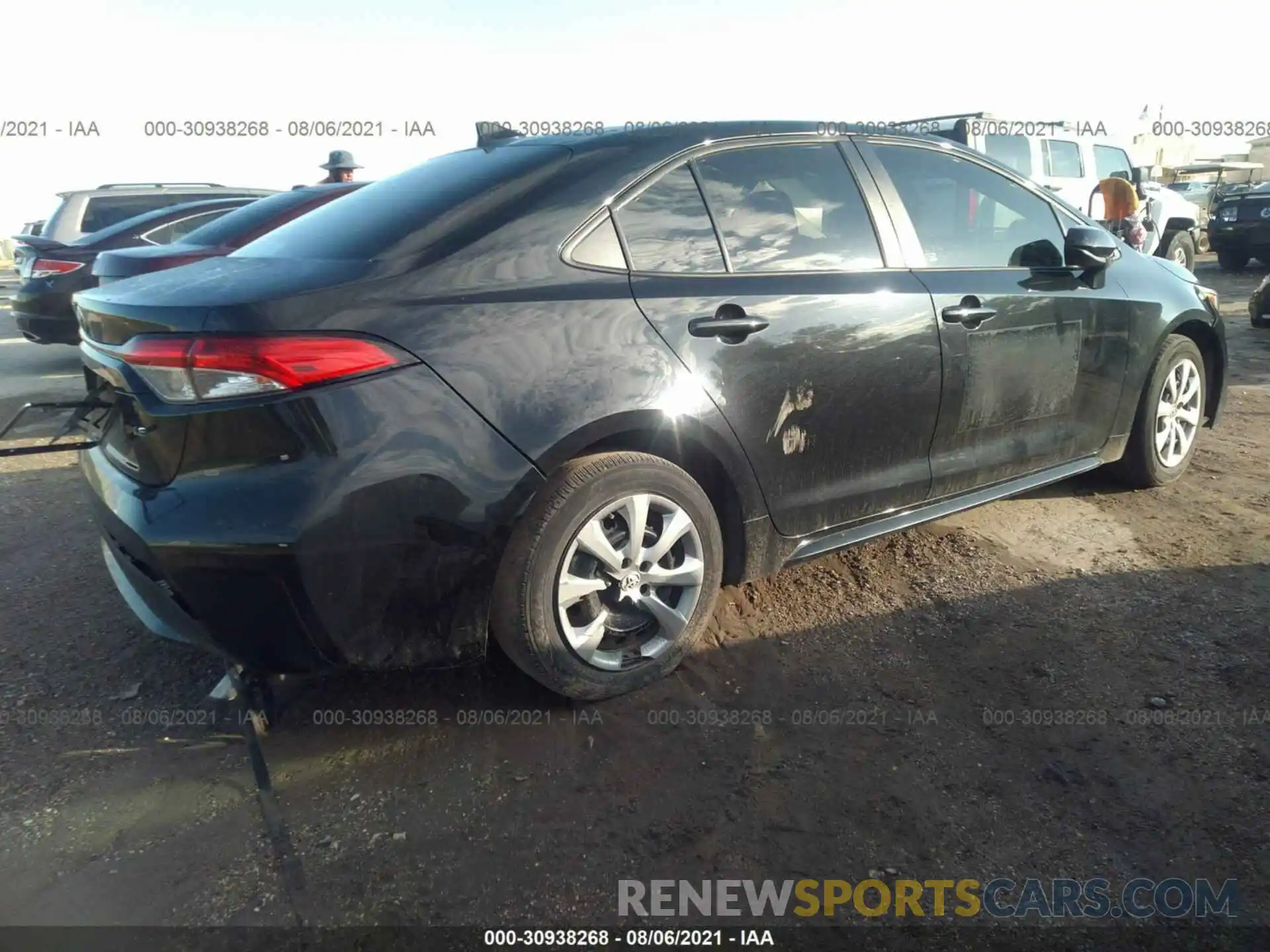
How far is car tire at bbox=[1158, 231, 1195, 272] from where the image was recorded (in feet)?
42.9

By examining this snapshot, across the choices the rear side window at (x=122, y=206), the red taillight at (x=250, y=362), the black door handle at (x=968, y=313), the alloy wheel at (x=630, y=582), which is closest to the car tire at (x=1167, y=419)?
the black door handle at (x=968, y=313)

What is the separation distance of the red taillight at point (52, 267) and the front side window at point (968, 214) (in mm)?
6456

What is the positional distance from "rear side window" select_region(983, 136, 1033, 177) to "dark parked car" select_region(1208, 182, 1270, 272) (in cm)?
546

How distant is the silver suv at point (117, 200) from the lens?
26.3 feet

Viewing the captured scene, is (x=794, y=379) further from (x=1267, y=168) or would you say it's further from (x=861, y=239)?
(x=1267, y=168)

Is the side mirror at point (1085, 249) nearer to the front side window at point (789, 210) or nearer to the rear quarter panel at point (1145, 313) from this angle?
the rear quarter panel at point (1145, 313)

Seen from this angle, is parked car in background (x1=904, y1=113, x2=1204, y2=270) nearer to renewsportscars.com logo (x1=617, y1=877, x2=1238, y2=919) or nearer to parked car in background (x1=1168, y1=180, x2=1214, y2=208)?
renewsportscars.com logo (x1=617, y1=877, x2=1238, y2=919)

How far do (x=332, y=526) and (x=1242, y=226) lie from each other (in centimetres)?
1604

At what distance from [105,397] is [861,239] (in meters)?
2.40

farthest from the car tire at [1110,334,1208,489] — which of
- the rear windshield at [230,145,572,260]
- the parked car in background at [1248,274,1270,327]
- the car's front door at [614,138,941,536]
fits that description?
the parked car in background at [1248,274,1270,327]

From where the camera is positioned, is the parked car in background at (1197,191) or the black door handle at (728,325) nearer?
the black door handle at (728,325)

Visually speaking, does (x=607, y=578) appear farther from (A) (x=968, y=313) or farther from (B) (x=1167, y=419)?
(B) (x=1167, y=419)

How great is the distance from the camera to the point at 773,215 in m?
3.00

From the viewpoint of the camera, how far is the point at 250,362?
212cm
